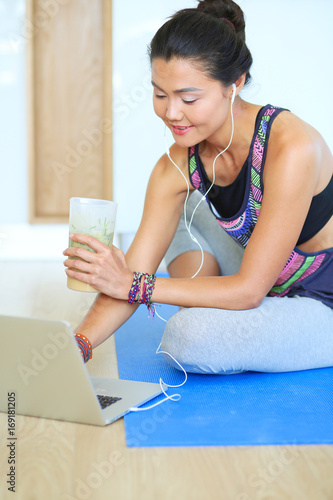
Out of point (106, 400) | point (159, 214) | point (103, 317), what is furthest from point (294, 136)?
point (106, 400)

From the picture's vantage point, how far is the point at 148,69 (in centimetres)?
345

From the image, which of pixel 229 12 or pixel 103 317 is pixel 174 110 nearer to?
pixel 229 12

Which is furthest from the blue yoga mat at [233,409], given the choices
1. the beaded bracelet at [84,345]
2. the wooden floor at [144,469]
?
the beaded bracelet at [84,345]

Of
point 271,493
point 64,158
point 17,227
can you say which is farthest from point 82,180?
point 271,493

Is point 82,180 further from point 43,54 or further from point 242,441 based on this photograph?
point 242,441

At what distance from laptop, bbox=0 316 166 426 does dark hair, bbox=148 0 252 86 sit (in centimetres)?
68

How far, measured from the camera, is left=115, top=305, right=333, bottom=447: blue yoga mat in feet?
4.09

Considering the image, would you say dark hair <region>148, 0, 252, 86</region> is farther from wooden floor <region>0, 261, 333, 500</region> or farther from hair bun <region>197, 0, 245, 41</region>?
wooden floor <region>0, 261, 333, 500</region>

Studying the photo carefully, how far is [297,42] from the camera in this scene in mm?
3441

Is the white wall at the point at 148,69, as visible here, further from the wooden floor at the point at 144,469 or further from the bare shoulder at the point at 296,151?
the wooden floor at the point at 144,469

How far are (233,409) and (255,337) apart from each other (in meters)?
0.22

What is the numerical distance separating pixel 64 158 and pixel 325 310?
2.41 metres

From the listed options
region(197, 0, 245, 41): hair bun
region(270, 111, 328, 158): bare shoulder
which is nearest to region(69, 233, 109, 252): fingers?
region(270, 111, 328, 158): bare shoulder

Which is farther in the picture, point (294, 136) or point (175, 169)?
point (175, 169)
